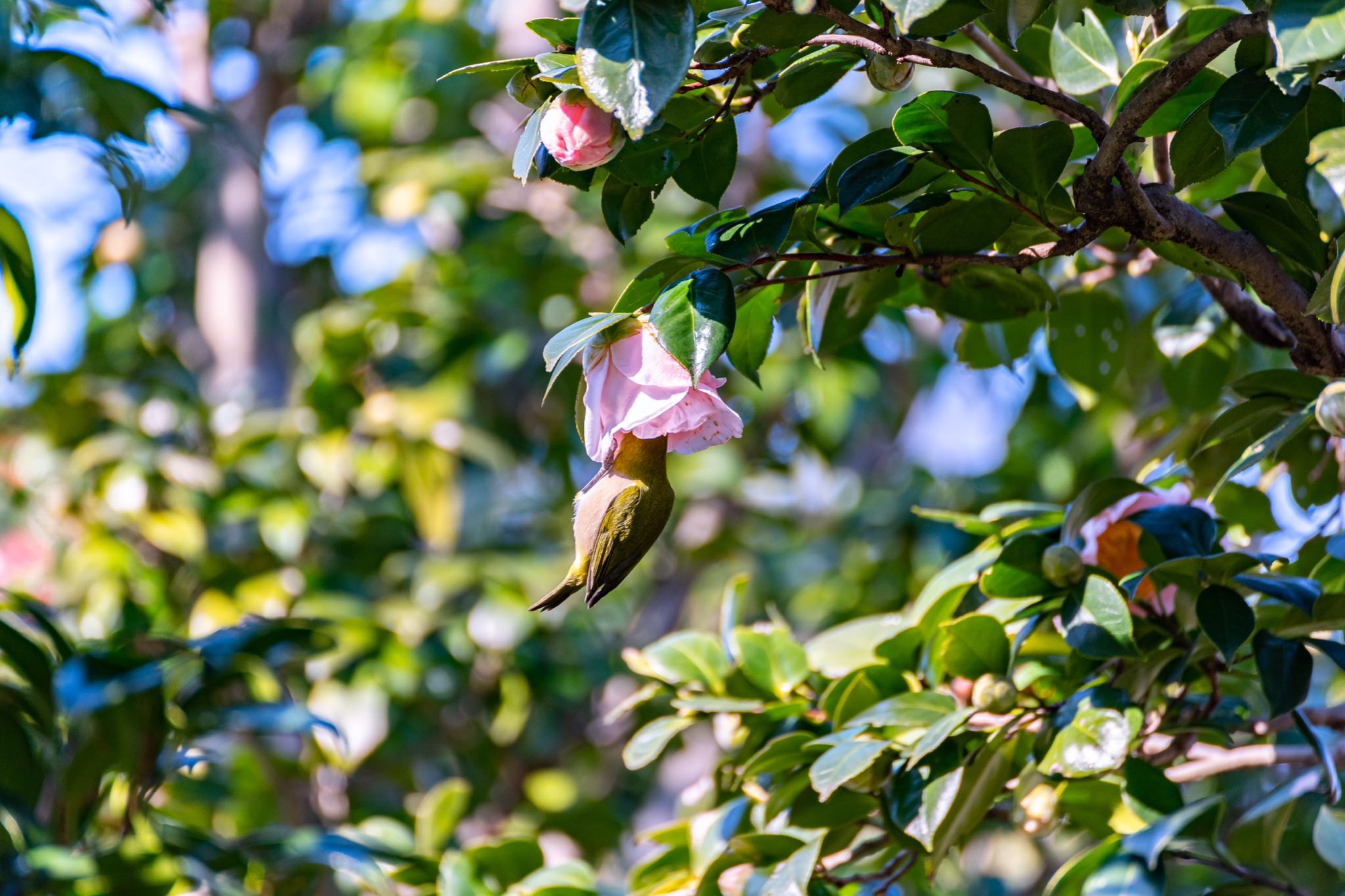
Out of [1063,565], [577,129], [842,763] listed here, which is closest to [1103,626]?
[1063,565]

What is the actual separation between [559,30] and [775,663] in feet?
1.44

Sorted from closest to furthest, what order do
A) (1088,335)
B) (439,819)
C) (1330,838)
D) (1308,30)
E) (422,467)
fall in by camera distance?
(1308,30)
(1330,838)
(1088,335)
(439,819)
(422,467)

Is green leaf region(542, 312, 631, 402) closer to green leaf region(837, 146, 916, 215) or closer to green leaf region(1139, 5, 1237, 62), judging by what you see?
green leaf region(837, 146, 916, 215)

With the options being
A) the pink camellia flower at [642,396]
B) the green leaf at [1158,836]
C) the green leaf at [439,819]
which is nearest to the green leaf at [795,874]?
the green leaf at [1158,836]

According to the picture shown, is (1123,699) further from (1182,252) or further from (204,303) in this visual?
(204,303)

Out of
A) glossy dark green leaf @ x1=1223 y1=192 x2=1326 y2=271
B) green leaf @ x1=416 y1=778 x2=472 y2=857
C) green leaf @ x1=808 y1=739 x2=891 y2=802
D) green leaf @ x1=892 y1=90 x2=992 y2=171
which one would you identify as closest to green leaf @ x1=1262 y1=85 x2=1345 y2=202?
glossy dark green leaf @ x1=1223 y1=192 x2=1326 y2=271

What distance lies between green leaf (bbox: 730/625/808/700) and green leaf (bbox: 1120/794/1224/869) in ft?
0.76

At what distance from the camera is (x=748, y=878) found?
71 centimetres

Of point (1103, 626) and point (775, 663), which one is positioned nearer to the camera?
point (1103, 626)

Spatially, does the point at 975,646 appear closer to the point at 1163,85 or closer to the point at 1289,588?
the point at 1289,588

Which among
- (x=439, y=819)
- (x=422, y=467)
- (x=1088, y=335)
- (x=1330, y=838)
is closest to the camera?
(x=1330, y=838)

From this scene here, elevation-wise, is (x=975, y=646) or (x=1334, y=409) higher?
(x=1334, y=409)

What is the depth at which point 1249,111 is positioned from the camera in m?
0.49

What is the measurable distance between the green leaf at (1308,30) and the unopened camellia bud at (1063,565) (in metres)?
0.31
